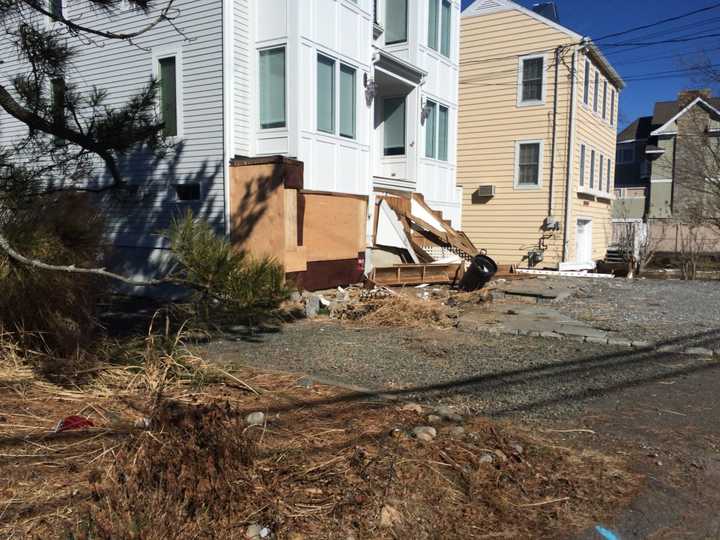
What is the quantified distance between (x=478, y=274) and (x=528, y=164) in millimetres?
8548

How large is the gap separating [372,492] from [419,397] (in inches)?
75.6

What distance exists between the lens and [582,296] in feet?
37.8

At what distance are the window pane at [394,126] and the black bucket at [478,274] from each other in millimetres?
4374

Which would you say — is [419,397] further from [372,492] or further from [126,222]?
[126,222]

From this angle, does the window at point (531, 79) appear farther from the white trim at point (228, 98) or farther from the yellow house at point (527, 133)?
the white trim at point (228, 98)

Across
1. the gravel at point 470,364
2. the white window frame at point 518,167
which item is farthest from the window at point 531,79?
the gravel at point 470,364

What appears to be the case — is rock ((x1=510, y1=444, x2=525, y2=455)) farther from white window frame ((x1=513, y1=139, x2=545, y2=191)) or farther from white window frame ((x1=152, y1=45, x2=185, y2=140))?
white window frame ((x1=513, y1=139, x2=545, y2=191))

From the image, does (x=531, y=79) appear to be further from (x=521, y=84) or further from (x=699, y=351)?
(x=699, y=351)

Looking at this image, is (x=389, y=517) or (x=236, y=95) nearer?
(x=389, y=517)

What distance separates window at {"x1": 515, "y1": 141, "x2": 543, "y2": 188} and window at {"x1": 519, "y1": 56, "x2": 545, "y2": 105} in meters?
1.40

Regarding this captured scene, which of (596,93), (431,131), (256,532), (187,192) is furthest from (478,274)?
(596,93)

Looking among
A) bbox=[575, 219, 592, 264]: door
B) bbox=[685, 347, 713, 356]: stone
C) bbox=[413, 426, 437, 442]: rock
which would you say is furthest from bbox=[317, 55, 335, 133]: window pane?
bbox=[575, 219, 592, 264]: door

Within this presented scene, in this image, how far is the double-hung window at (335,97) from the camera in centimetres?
1117

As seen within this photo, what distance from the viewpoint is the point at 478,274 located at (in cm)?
1165
